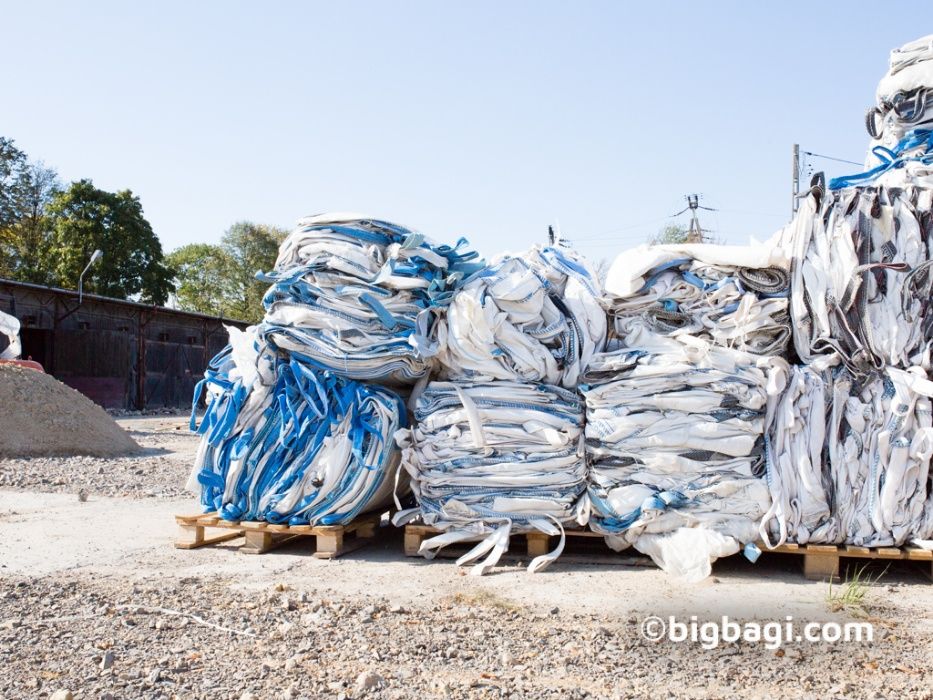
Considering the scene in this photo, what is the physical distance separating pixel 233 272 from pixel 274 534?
3637 cm

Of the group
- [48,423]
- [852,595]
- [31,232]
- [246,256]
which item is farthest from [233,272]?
[852,595]

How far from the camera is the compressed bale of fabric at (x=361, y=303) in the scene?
4441 millimetres

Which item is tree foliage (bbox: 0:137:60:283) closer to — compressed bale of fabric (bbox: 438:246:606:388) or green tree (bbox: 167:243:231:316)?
green tree (bbox: 167:243:231:316)

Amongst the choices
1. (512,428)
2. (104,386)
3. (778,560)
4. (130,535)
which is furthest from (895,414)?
(104,386)

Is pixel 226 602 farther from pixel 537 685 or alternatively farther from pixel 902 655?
pixel 902 655

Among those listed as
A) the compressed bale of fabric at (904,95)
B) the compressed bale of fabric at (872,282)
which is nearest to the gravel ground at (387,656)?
the compressed bale of fabric at (872,282)

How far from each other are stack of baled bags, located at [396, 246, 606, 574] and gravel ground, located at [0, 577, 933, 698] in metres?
0.81

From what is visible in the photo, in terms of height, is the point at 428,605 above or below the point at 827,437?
below

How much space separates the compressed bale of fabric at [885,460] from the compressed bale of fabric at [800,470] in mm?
57

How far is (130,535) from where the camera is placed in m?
5.23

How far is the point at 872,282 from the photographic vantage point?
409 cm

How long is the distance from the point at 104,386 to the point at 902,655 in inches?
890

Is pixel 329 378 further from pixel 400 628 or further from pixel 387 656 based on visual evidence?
pixel 387 656

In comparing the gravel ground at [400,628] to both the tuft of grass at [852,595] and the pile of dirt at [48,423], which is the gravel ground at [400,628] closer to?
the tuft of grass at [852,595]
